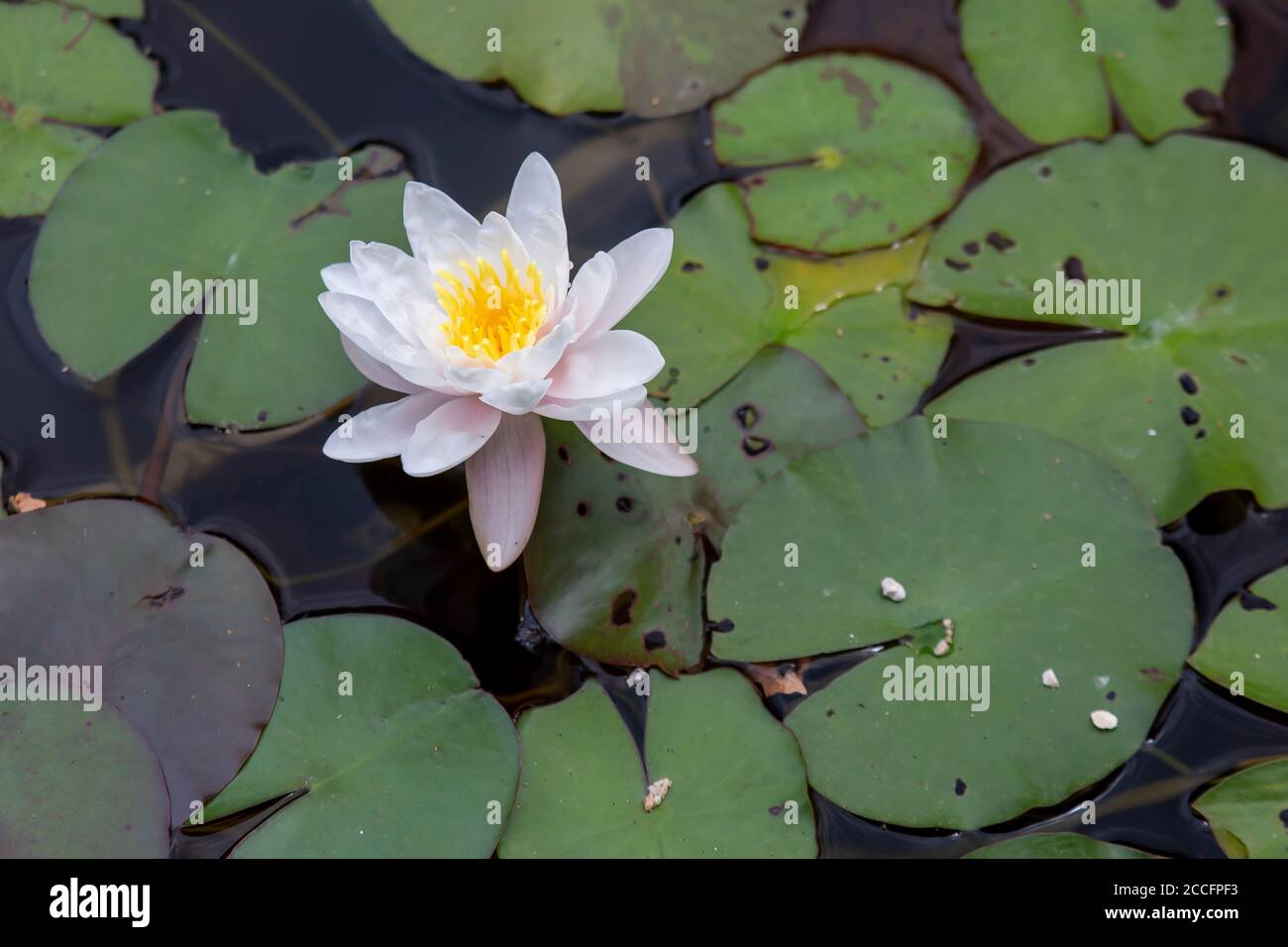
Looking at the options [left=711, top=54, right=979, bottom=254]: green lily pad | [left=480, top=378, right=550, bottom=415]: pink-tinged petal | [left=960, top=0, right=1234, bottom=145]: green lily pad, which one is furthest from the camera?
[left=960, top=0, right=1234, bottom=145]: green lily pad

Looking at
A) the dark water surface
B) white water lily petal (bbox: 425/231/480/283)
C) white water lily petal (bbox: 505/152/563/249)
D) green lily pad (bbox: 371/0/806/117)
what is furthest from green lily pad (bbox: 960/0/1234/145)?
white water lily petal (bbox: 425/231/480/283)

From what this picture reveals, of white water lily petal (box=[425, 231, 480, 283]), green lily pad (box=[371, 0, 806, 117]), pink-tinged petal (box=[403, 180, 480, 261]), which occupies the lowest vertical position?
white water lily petal (box=[425, 231, 480, 283])

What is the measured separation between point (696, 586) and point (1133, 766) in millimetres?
1264

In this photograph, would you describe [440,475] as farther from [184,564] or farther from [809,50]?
[809,50]

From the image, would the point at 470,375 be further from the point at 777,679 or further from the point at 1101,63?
the point at 1101,63

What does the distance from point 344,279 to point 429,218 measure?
285 mm

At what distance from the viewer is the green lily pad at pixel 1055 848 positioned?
2.27 m

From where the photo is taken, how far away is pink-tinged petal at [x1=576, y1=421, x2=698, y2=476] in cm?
241

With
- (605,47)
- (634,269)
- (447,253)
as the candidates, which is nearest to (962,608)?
(634,269)

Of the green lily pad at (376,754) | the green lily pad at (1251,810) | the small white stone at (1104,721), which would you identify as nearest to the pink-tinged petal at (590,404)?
the green lily pad at (376,754)

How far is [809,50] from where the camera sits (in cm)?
315

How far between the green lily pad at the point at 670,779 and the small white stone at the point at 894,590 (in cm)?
46

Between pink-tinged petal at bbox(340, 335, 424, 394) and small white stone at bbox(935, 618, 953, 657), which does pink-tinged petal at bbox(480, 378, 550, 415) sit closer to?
pink-tinged petal at bbox(340, 335, 424, 394)

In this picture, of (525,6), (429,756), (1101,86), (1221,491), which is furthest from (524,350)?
(1101,86)
